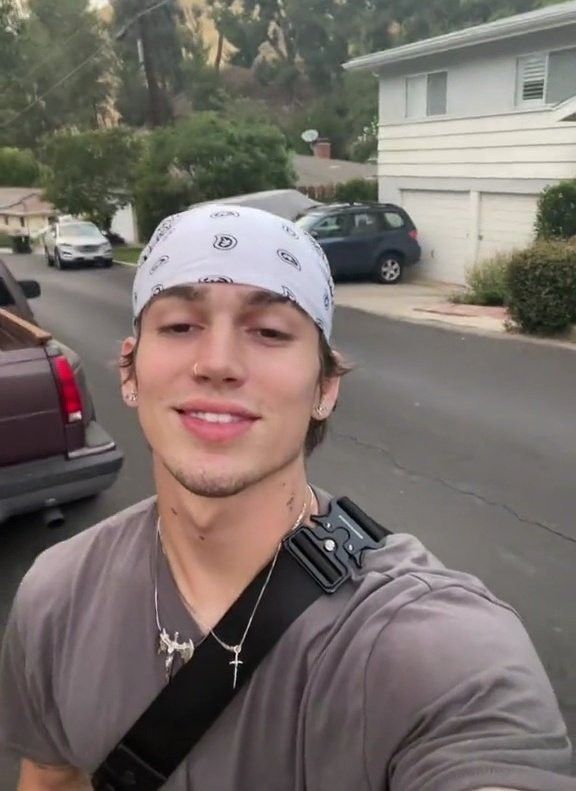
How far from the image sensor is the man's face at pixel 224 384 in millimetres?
1388

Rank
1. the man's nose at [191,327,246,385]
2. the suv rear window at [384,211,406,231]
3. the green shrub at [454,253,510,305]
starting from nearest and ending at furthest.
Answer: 1. the man's nose at [191,327,246,385]
2. the green shrub at [454,253,510,305]
3. the suv rear window at [384,211,406,231]

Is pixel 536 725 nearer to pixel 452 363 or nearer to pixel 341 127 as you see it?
pixel 452 363

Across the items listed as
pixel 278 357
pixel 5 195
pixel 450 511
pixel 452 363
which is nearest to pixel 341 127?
pixel 5 195

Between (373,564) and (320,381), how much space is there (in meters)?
0.36

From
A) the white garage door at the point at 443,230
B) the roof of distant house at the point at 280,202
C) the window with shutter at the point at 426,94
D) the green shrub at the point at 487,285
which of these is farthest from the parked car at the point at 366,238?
the green shrub at the point at 487,285

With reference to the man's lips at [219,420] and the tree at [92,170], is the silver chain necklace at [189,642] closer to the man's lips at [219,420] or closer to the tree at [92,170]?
the man's lips at [219,420]

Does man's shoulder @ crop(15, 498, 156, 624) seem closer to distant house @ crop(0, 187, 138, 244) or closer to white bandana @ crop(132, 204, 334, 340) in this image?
white bandana @ crop(132, 204, 334, 340)

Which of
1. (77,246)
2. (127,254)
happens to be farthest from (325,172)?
(77,246)

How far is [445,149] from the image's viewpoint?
18.5 meters

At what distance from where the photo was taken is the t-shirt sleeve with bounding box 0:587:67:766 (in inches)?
58.8

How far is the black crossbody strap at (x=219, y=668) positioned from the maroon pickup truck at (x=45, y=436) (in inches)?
127

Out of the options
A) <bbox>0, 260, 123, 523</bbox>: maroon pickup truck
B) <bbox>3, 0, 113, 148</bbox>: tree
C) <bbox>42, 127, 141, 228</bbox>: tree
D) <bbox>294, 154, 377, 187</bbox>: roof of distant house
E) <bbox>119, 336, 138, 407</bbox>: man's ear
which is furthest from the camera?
<bbox>3, 0, 113, 148</bbox>: tree

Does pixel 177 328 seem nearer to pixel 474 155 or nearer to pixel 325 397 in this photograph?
pixel 325 397

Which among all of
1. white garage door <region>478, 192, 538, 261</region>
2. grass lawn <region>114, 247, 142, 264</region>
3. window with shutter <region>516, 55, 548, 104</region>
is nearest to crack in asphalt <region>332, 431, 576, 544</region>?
white garage door <region>478, 192, 538, 261</region>
